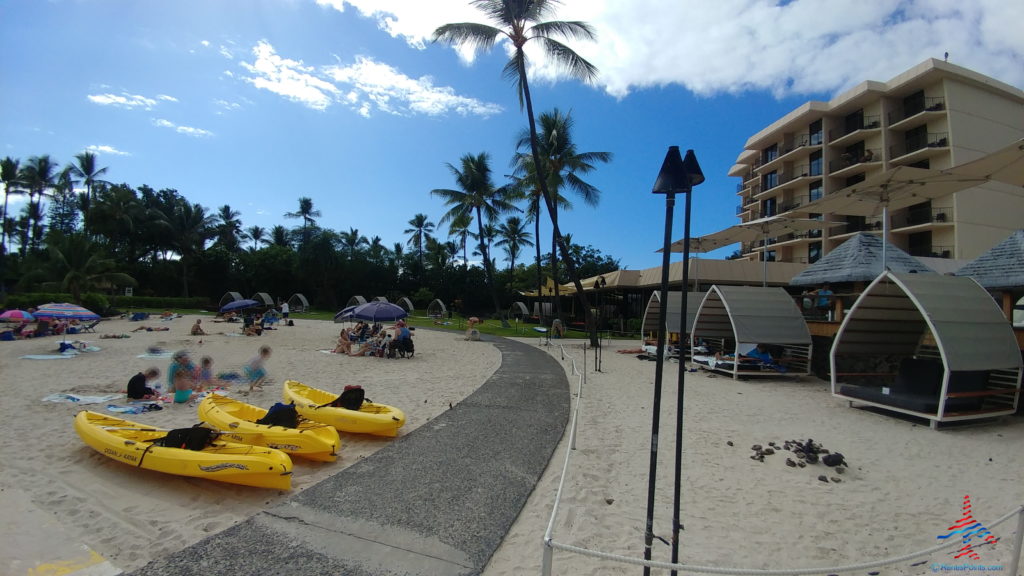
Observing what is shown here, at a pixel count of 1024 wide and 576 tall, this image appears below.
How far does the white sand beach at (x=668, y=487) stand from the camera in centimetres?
393

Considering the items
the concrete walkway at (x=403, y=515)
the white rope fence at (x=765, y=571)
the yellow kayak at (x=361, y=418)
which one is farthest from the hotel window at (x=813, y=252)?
the yellow kayak at (x=361, y=418)

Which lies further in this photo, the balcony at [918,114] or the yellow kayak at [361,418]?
the balcony at [918,114]

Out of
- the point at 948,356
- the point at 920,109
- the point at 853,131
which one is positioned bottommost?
the point at 948,356

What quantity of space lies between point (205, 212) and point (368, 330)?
128 ft

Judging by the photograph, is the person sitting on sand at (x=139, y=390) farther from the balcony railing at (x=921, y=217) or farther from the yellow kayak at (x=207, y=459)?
the balcony railing at (x=921, y=217)

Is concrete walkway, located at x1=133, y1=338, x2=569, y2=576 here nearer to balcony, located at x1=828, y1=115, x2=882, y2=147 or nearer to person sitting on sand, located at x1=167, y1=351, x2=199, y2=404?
person sitting on sand, located at x1=167, y1=351, x2=199, y2=404

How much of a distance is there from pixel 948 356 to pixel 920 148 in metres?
32.7

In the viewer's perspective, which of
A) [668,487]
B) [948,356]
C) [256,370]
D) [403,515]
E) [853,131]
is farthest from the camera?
[853,131]

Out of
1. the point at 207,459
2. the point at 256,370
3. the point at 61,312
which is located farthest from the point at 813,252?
the point at 61,312

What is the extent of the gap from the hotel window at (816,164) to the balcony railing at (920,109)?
197 inches

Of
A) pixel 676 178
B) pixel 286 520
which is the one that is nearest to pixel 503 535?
pixel 286 520

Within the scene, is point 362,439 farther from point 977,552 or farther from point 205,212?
point 205,212

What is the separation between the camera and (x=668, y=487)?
5.22 metres

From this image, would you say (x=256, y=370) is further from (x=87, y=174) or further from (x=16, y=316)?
(x=87, y=174)
